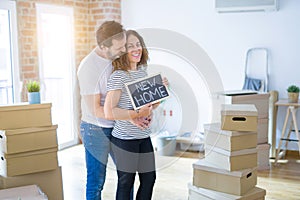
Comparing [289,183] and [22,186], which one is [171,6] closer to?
[289,183]

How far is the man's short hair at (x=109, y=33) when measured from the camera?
208 cm

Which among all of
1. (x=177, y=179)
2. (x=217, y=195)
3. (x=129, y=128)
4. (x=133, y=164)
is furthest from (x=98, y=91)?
(x=177, y=179)

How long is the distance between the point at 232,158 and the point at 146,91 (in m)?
0.90

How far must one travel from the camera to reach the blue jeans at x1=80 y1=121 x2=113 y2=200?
2.17 m

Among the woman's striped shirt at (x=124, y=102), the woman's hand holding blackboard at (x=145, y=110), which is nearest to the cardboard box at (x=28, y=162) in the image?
the woman's striped shirt at (x=124, y=102)

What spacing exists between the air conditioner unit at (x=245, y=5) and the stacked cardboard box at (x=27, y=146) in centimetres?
261

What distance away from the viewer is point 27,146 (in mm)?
2309

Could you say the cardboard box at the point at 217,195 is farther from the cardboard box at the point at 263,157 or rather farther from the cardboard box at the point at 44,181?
→ the cardboard box at the point at 263,157

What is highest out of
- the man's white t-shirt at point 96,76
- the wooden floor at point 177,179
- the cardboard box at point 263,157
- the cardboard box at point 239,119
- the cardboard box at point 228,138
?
the man's white t-shirt at point 96,76

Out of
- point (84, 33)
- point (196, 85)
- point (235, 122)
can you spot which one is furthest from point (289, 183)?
point (84, 33)

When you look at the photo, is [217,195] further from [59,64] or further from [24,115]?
[59,64]

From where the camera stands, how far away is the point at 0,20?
3.79 m

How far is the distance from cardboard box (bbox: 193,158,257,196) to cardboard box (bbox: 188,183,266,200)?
0.08ft

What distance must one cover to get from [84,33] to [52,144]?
2.75 m
